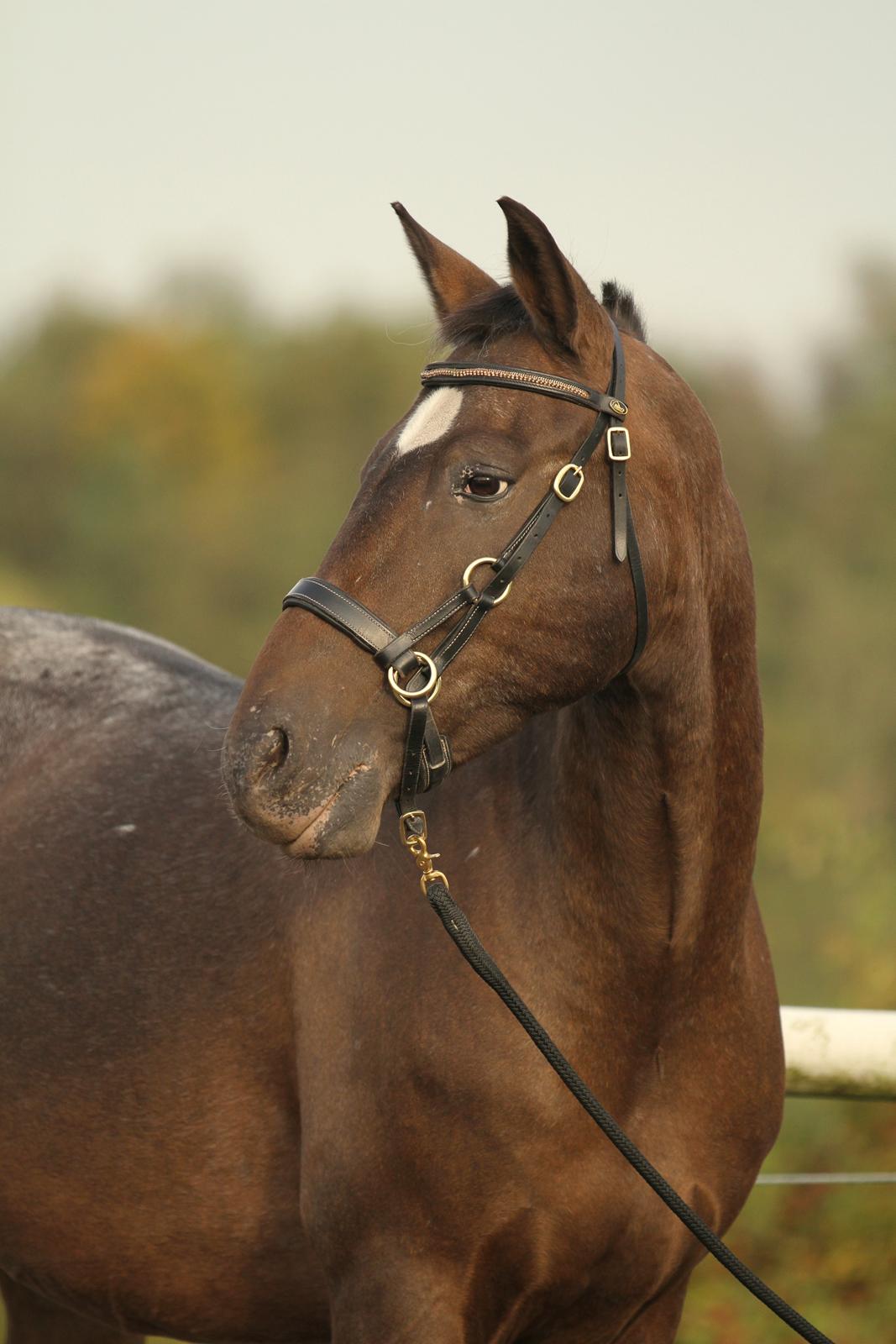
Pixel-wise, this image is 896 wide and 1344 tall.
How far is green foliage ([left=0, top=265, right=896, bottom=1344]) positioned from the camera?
7150 millimetres

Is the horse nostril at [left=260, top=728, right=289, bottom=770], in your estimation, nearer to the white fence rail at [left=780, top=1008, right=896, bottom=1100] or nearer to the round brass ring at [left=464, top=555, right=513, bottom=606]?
the round brass ring at [left=464, top=555, right=513, bottom=606]

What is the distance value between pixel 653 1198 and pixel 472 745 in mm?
1001

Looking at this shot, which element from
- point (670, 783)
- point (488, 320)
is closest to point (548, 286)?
point (488, 320)

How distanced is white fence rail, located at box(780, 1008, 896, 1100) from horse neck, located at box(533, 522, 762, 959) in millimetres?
1215

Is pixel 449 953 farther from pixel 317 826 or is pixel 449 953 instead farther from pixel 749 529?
Result: pixel 749 529

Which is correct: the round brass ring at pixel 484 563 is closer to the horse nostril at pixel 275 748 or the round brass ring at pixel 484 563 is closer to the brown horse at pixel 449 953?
the brown horse at pixel 449 953

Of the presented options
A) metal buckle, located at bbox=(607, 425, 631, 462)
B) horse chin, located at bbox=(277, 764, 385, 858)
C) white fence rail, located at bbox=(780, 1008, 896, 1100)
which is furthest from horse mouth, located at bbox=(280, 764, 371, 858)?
white fence rail, located at bbox=(780, 1008, 896, 1100)

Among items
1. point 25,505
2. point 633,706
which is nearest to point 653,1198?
point 633,706

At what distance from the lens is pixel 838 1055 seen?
422cm

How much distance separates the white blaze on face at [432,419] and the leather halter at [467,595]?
0.03 meters

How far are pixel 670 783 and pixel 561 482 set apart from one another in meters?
0.66

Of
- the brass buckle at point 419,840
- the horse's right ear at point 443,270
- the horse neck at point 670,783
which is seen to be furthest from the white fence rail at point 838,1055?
the horse's right ear at point 443,270

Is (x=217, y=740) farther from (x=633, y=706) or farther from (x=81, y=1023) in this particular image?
A: (x=633, y=706)

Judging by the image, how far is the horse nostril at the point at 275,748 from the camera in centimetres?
268
